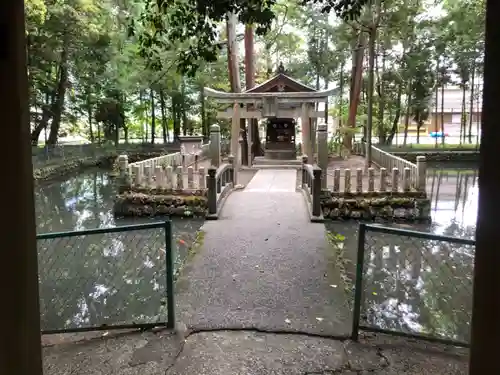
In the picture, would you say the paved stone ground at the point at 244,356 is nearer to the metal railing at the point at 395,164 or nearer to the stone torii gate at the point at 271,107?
the metal railing at the point at 395,164

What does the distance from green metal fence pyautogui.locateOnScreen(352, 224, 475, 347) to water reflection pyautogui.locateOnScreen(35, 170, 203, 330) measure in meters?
2.26

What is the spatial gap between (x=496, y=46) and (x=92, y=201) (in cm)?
1389

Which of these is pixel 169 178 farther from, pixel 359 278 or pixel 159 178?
pixel 359 278

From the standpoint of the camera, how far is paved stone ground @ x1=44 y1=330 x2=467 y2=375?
329cm

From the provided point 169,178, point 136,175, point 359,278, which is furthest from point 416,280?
point 136,175

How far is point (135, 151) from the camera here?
26484 millimetres

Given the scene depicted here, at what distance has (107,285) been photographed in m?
6.20

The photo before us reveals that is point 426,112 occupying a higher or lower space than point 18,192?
higher

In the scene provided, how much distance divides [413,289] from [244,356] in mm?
3399

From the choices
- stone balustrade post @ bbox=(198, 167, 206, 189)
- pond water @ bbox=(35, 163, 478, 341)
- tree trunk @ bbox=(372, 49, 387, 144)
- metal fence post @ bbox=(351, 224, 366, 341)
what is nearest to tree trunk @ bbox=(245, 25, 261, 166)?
stone balustrade post @ bbox=(198, 167, 206, 189)

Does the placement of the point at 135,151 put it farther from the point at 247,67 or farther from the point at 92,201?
the point at 92,201

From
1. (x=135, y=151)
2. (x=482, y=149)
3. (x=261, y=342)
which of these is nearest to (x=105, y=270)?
(x=261, y=342)

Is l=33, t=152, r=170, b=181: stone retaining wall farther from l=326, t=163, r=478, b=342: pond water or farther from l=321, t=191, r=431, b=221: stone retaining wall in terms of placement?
l=326, t=163, r=478, b=342: pond water

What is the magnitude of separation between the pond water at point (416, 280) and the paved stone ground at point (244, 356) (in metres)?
0.83
